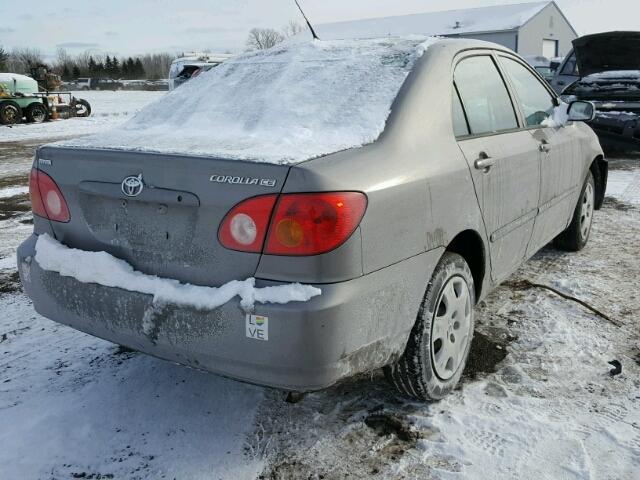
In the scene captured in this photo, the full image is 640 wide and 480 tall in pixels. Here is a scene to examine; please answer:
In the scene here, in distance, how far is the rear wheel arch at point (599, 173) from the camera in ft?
16.3

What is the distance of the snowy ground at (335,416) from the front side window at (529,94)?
4.01 ft

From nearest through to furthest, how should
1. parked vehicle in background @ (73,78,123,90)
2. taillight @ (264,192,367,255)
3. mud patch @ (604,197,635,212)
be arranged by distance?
taillight @ (264,192,367,255) → mud patch @ (604,197,635,212) → parked vehicle in background @ (73,78,123,90)

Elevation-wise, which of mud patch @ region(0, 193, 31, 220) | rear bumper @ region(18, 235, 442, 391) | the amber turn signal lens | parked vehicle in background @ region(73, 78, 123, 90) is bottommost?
mud patch @ region(0, 193, 31, 220)

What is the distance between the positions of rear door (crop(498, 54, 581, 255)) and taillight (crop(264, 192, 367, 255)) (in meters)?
1.97

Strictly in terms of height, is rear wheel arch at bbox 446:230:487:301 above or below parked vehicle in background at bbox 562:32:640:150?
below

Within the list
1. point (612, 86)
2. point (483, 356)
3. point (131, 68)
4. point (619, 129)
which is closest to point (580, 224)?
point (483, 356)

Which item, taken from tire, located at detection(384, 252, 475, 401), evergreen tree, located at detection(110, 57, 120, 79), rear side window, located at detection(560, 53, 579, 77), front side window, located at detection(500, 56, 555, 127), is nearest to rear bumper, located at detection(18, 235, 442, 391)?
tire, located at detection(384, 252, 475, 401)

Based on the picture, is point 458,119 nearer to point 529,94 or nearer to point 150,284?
point 529,94

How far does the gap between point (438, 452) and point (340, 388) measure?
640mm

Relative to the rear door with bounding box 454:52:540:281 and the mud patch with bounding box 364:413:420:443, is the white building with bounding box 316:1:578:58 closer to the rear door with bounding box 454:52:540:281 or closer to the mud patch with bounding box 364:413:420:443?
the rear door with bounding box 454:52:540:281

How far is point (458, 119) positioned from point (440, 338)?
101 centimetres

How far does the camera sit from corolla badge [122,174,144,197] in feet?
7.21

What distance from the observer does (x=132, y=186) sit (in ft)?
7.26

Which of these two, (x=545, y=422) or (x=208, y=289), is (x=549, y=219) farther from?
(x=208, y=289)
